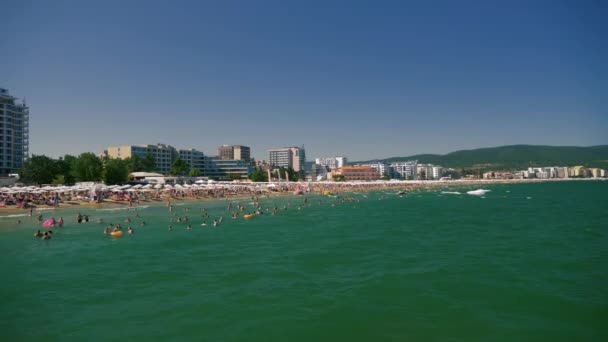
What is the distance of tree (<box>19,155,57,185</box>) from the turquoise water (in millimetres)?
44932

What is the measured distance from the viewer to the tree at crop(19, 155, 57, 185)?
64.5 metres

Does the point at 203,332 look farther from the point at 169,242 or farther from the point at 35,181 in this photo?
the point at 35,181

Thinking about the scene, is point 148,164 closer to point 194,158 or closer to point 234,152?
point 194,158

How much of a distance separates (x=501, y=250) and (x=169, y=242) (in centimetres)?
2123

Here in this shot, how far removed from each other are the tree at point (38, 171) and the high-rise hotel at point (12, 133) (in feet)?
65.9

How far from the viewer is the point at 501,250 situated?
21734 mm

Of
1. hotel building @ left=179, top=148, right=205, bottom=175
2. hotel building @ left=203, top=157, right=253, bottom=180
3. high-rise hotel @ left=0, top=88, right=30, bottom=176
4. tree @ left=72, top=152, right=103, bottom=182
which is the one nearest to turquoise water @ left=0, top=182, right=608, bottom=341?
tree @ left=72, top=152, right=103, bottom=182

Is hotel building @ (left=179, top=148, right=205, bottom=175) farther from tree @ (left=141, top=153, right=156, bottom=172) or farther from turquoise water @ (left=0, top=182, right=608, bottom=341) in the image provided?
turquoise water @ (left=0, top=182, right=608, bottom=341)

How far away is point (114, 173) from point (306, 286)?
64.1m

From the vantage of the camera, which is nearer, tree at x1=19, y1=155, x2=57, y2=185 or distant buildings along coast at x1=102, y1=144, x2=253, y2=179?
tree at x1=19, y1=155, x2=57, y2=185

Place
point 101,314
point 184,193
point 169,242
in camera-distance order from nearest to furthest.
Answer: point 101,314 → point 169,242 → point 184,193

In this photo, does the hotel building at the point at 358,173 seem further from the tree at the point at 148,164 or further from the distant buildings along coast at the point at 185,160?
the tree at the point at 148,164

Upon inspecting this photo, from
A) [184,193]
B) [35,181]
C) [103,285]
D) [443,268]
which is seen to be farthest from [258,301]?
[35,181]

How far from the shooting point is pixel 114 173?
68375mm
